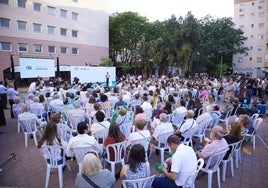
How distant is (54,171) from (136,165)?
2512 millimetres

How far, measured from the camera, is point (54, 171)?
4.17m

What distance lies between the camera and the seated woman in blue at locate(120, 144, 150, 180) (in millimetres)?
2484

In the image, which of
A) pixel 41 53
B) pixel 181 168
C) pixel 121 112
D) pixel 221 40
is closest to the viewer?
pixel 181 168

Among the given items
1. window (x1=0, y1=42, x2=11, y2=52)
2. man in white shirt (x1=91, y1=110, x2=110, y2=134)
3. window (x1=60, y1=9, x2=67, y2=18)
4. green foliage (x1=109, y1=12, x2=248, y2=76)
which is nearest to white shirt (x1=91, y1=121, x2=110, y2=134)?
man in white shirt (x1=91, y1=110, x2=110, y2=134)

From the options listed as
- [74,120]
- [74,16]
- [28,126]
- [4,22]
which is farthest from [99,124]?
[74,16]

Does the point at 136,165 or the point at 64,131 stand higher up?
the point at 136,165

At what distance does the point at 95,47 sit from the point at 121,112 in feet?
89.6

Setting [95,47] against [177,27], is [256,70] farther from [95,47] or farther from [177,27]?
[95,47]

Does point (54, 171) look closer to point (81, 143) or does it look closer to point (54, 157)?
point (54, 157)

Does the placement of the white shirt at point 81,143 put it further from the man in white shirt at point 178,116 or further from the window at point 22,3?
the window at point 22,3

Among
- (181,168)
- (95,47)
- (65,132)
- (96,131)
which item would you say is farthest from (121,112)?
(95,47)

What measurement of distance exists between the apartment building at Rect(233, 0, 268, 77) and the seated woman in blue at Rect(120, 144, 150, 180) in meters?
42.8

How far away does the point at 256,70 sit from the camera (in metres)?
39.4

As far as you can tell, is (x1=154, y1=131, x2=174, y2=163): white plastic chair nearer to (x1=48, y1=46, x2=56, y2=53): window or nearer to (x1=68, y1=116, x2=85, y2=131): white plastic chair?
(x1=68, y1=116, x2=85, y2=131): white plastic chair
